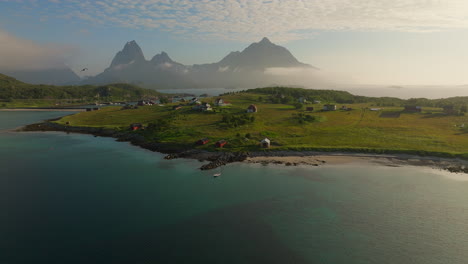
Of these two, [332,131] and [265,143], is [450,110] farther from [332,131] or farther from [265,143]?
[265,143]

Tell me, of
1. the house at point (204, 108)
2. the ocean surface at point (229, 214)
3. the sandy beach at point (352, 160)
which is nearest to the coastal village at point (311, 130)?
the house at point (204, 108)

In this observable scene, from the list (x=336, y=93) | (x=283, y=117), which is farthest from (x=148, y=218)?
(x=336, y=93)

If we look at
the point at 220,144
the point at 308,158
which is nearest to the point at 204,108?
the point at 220,144

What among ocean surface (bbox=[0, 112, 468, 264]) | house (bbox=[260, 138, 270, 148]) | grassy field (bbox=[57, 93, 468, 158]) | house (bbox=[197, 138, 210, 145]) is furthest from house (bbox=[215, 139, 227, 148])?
house (bbox=[260, 138, 270, 148])

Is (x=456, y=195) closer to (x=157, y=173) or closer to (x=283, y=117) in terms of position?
(x=157, y=173)

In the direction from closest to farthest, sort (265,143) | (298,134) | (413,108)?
(265,143) → (298,134) → (413,108)

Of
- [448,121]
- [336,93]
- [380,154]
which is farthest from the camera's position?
[336,93]
